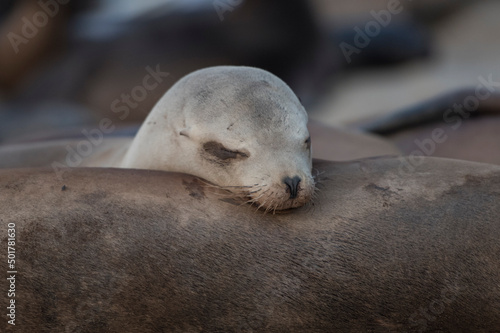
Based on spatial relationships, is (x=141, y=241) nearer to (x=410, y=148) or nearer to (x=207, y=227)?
(x=207, y=227)

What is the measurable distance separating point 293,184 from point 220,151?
38 centimetres

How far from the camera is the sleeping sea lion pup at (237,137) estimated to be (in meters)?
2.75

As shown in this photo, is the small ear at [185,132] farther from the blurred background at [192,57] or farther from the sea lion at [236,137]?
the blurred background at [192,57]

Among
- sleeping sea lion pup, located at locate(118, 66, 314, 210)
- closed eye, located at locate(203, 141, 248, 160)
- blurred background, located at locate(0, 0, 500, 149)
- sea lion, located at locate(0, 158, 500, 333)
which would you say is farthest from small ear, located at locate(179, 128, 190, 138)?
blurred background, located at locate(0, 0, 500, 149)

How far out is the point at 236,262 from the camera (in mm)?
2453

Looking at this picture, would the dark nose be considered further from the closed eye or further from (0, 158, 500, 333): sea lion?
the closed eye

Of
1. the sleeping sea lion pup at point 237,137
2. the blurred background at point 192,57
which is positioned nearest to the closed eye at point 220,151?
the sleeping sea lion pup at point 237,137

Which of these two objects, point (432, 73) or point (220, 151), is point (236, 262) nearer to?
point (220, 151)

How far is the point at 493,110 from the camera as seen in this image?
185 inches

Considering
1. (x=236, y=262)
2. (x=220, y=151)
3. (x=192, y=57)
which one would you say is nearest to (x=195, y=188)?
(x=220, y=151)

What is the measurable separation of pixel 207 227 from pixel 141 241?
22 cm

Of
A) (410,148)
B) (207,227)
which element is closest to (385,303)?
(207,227)

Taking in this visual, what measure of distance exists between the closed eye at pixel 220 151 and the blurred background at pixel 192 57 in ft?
10.4

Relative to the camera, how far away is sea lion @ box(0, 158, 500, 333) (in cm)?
237
